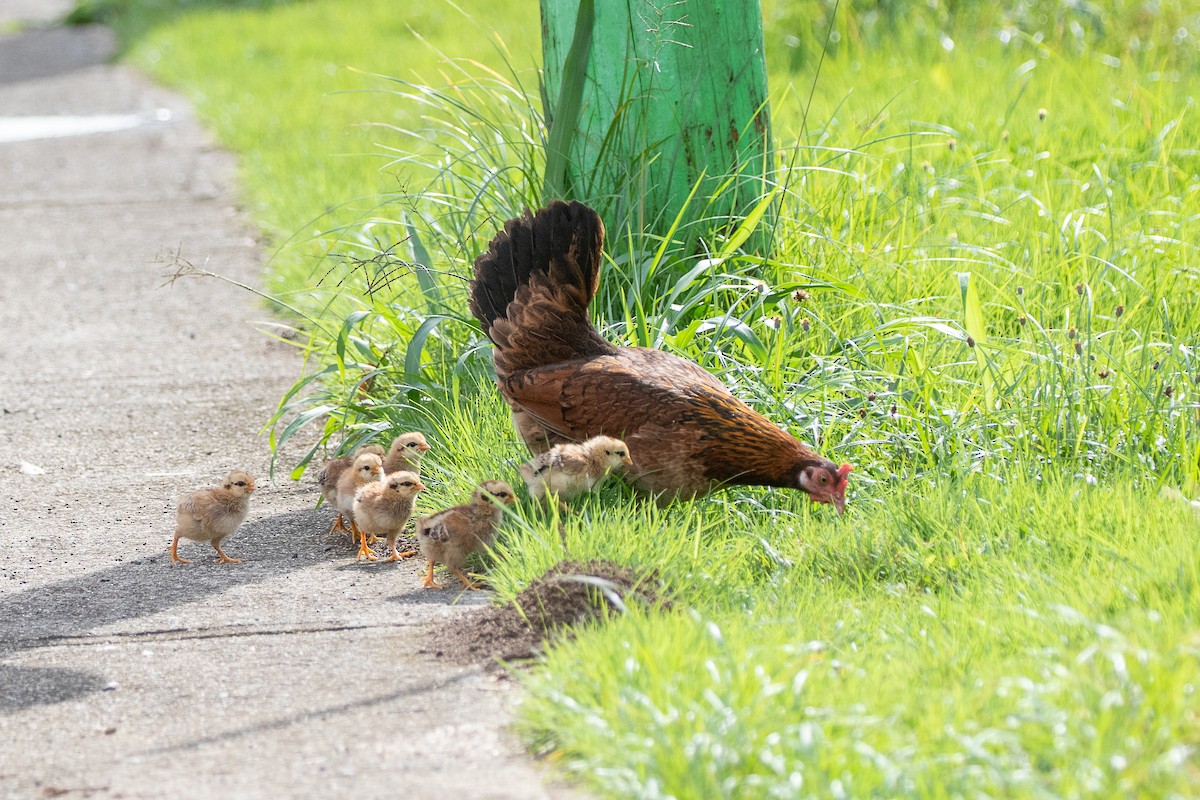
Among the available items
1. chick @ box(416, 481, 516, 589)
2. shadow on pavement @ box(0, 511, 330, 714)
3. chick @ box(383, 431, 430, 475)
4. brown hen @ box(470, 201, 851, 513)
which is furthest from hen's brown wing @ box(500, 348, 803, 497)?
shadow on pavement @ box(0, 511, 330, 714)

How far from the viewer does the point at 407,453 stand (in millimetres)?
4805

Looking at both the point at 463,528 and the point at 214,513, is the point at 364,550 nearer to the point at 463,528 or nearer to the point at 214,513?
the point at 214,513

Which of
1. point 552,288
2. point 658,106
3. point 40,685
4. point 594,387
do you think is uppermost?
point 658,106

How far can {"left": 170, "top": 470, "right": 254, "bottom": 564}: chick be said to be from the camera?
4477 mm

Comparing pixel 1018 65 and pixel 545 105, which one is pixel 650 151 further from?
pixel 1018 65

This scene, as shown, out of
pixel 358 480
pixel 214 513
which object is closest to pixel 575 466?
pixel 358 480

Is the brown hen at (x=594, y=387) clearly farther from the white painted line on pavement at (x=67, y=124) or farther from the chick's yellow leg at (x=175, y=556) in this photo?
the white painted line on pavement at (x=67, y=124)

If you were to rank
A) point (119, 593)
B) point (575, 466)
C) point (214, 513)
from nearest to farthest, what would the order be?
point (575, 466) → point (119, 593) → point (214, 513)

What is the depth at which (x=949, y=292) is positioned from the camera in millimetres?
5613

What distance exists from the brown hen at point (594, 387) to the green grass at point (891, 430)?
154mm

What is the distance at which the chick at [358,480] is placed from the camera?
4.59m

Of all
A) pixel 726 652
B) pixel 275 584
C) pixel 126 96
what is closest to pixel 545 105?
pixel 275 584

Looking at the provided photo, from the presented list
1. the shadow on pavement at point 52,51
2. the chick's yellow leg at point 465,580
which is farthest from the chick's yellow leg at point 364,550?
the shadow on pavement at point 52,51

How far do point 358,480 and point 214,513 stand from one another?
19.1 inches
